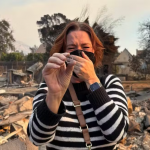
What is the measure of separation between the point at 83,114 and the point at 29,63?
115ft

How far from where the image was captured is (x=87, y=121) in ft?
5.24

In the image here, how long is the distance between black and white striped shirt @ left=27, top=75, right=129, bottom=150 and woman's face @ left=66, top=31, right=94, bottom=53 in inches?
12.3

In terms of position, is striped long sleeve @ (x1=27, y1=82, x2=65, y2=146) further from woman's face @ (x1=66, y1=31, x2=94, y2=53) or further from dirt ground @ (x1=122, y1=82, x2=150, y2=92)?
dirt ground @ (x1=122, y1=82, x2=150, y2=92)

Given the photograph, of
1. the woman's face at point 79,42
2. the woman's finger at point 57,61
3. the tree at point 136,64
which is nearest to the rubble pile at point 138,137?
the woman's face at point 79,42

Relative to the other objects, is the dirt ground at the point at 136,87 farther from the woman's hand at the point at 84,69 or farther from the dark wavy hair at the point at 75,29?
the woman's hand at the point at 84,69

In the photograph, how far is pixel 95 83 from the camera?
60.3 inches

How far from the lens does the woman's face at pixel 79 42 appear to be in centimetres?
176

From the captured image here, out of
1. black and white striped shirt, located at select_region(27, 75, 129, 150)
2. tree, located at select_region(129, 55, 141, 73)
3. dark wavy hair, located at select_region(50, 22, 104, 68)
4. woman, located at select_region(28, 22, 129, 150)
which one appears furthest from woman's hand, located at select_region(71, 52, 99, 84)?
tree, located at select_region(129, 55, 141, 73)

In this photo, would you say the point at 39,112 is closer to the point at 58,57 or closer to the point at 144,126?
the point at 58,57

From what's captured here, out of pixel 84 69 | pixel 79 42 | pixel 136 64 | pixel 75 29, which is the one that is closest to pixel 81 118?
pixel 84 69

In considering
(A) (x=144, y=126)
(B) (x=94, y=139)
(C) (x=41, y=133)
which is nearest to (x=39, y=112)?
(C) (x=41, y=133)

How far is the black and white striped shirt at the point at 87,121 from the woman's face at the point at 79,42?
311 millimetres

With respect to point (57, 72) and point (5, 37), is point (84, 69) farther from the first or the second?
point (5, 37)

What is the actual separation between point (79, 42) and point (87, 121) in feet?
2.19
